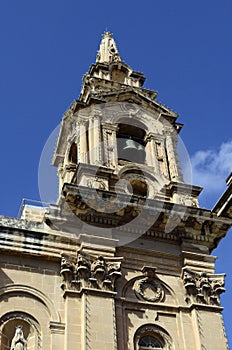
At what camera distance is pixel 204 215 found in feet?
77.5

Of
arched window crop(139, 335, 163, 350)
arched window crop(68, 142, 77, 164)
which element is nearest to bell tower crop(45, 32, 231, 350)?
arched window crop(139, 335, 163, 350)

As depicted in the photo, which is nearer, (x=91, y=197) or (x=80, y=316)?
A: (x=80, y=316)

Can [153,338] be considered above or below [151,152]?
below

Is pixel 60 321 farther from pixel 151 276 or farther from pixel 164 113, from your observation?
pixel 164 113

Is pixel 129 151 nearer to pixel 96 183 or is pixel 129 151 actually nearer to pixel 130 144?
pixel 130 144

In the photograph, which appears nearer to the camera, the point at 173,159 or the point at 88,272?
the point at 88,272

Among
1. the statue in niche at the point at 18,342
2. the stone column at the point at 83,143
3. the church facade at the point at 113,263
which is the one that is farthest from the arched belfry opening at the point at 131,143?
the statue in niche at the point at 18,342

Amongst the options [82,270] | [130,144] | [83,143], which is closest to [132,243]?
[82,270]

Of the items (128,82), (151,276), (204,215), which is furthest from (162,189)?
(128,82)

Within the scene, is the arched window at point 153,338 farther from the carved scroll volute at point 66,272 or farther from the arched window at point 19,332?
the arched window at point 19,332

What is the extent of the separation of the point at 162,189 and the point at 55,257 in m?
5.98

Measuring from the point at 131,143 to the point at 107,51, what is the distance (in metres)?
9.84

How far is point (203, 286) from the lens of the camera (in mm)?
21906

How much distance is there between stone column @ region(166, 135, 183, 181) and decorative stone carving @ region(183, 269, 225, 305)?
5.08 meters
